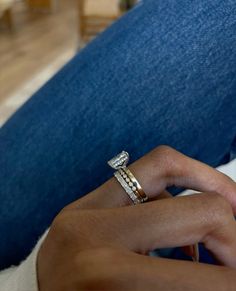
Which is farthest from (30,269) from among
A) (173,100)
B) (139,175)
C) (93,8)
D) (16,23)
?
(16,23)

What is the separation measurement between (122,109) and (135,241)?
236 millimetres

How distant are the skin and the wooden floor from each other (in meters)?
1.75

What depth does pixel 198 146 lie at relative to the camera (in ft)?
1.65

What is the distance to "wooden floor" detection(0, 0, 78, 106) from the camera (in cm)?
226

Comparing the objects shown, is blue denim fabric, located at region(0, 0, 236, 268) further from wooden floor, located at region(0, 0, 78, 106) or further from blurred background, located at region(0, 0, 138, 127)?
wooden floor, located at region(0, 0, 78, 106)

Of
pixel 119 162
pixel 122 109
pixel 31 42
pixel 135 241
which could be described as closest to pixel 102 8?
pixel 31 42

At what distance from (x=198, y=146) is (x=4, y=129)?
249 millimetres

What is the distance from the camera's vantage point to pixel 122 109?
1.56 feet

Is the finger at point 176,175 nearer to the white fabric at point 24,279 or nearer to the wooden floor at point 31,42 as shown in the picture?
the white fabric at point 24,279

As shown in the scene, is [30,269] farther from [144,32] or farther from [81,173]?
[144,32]

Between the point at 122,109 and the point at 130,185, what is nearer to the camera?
the point at 130,185

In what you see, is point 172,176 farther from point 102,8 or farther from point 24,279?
point 102,8

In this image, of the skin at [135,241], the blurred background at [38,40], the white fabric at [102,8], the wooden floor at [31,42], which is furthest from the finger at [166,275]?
the white fabric at [102,8]

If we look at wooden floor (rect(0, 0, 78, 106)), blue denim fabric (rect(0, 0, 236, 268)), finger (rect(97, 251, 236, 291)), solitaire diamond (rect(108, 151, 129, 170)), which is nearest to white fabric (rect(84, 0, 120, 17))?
wooden floor (rect(0, 0, 78, 106))
